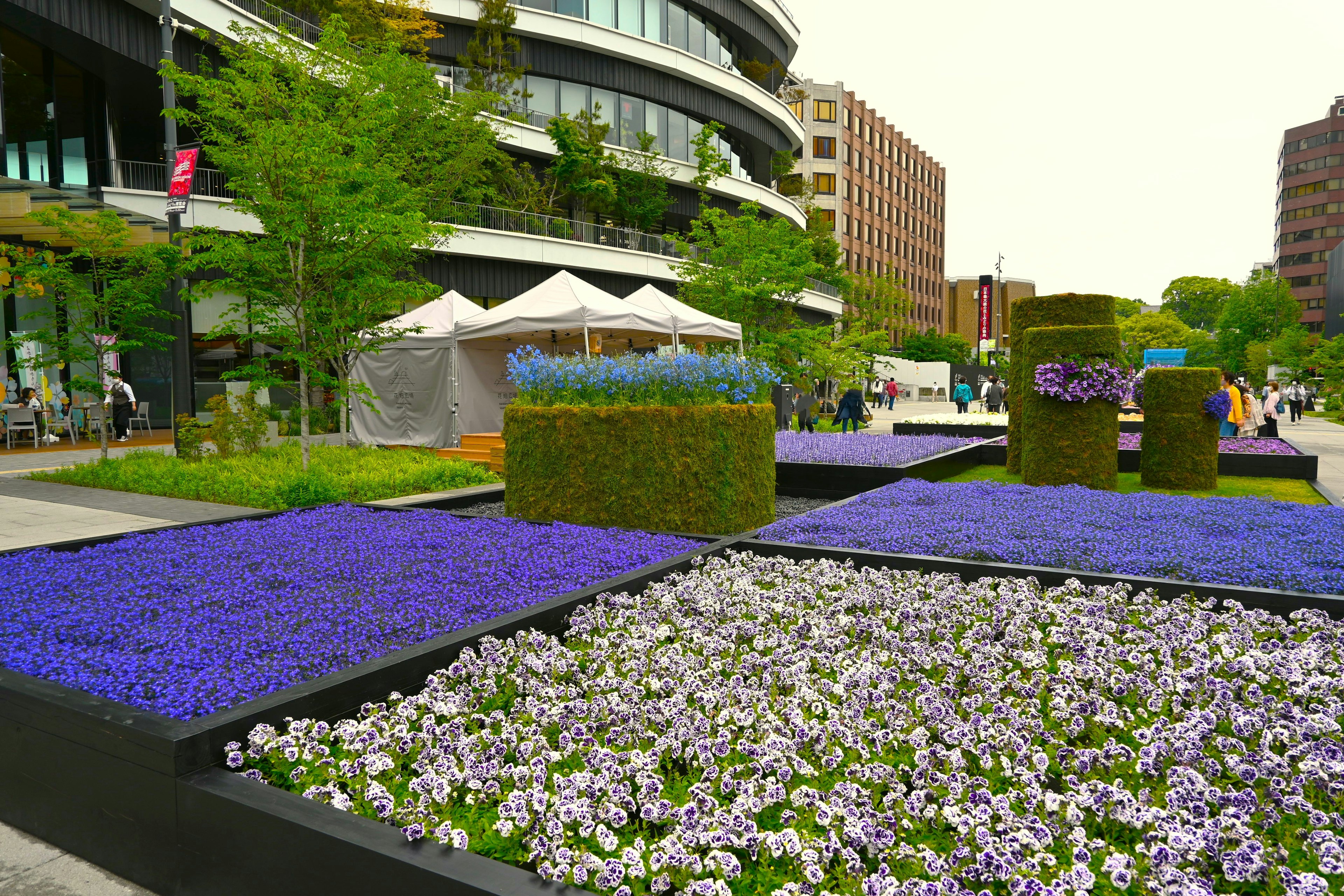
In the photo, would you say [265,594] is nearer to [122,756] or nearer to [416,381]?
[122,756]

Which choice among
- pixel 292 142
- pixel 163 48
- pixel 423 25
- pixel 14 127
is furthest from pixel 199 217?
pixel 292 142

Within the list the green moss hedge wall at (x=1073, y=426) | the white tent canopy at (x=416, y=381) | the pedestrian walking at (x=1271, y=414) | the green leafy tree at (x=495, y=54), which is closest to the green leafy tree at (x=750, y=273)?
the green leafy tree at (x=495, y=54)

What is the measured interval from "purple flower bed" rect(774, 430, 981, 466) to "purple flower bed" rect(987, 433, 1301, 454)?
1292 mm

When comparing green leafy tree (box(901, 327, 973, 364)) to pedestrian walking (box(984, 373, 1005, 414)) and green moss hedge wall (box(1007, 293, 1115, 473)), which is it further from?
green moss hedge wall (box(1007, 293, 1115, 473))

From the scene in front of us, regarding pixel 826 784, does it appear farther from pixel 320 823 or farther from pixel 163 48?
pixel 163 48

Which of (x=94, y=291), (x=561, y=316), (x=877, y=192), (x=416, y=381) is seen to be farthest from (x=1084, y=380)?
(x=877, y=192)

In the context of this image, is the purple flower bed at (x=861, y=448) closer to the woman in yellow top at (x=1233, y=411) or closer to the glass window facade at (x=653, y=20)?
the woman in yellow top at (x=1233, y=411)

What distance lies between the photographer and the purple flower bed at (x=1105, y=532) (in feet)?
17.9

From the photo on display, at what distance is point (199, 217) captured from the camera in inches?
910

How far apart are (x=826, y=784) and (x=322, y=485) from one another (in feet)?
29.5

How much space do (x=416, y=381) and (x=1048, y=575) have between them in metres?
14.7

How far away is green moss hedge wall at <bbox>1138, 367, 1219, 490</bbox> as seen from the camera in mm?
11273

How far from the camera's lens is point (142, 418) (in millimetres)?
24875

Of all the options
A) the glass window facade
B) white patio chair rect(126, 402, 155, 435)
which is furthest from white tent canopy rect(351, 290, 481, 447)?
the glass window facade
